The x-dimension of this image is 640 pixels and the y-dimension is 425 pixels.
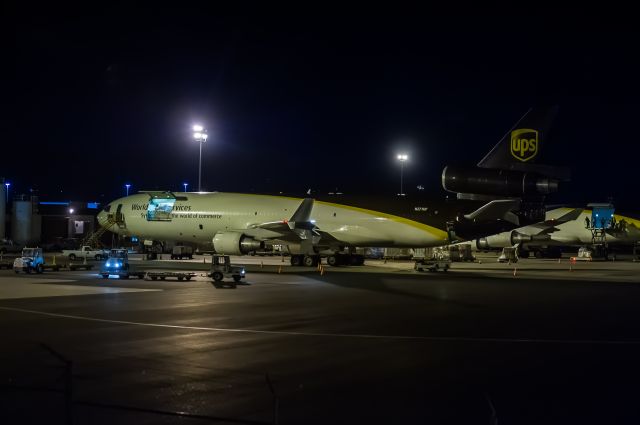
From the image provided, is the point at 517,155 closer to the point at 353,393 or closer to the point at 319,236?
the point at 319,236

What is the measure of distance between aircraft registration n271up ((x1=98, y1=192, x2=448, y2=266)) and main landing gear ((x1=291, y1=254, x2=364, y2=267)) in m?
0.07

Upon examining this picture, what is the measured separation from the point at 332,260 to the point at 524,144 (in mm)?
18326

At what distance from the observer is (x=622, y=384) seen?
11617mm

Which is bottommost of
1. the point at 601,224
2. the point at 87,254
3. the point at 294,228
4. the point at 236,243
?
the point at 87,254

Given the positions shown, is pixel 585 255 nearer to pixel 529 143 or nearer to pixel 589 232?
pixel 589 232

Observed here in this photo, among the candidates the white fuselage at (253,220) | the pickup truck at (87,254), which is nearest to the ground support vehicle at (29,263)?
the white fuselage at (253,220)

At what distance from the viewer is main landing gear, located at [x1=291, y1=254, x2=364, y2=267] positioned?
155 feet

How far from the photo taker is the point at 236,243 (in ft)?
145

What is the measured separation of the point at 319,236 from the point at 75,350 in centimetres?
3398

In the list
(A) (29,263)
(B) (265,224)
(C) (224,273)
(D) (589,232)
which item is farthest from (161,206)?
(D) (589,232)

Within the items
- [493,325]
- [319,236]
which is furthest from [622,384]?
[319,236]

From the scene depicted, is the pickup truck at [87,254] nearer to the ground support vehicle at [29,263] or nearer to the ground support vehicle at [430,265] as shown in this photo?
the ground support vehicle at [29,263]

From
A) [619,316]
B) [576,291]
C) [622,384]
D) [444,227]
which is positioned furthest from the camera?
[444,227]

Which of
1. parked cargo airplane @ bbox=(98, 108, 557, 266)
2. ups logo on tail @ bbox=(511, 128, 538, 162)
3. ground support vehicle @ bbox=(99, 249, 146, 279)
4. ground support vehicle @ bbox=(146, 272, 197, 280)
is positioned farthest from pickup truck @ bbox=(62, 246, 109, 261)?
ups logo on tail @ bbox=(511, 128, 538, 162)
